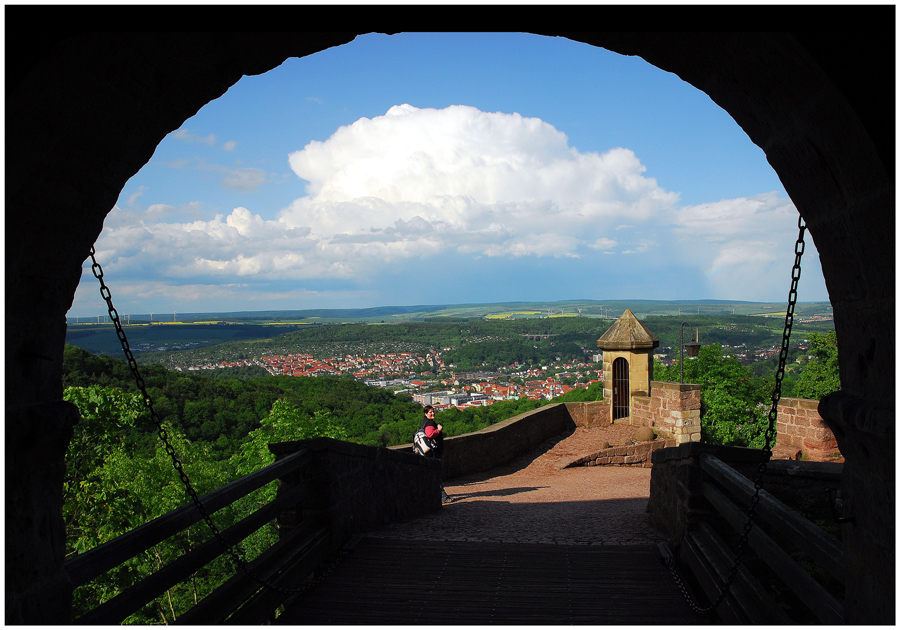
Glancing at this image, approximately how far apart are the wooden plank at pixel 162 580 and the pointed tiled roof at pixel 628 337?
13462 millimetres

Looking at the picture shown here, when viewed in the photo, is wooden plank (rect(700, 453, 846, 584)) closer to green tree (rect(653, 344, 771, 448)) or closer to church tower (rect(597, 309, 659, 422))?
green tree (rect(653, 344, 771, 448))

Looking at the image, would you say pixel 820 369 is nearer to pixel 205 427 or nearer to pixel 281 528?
pixel 281 528

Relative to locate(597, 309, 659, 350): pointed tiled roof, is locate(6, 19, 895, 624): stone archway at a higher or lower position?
higher

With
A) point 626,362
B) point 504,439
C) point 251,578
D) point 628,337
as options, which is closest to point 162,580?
point 251,578

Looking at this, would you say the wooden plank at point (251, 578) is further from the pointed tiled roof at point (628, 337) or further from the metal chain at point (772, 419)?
the pointed tiled roof at point (628, 337)

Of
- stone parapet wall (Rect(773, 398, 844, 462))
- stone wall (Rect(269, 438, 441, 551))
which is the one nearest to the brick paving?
stone wall (Rect(269, 438, 441, 551))

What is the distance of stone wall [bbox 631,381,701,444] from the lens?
14.3 m

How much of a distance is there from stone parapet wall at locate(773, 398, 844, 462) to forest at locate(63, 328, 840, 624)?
63 centimetres

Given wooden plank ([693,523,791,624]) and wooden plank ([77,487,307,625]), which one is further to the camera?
wooden plank ([693,523,791,624])

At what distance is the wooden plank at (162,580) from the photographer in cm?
237

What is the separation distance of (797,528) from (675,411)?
1252 centimetres

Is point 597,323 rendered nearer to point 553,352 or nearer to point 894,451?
point 553,352

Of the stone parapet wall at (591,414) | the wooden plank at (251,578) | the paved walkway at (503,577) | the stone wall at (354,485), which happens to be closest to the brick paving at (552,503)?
the paved walkway at (503,577)

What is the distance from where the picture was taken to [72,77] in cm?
196
